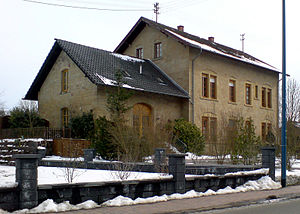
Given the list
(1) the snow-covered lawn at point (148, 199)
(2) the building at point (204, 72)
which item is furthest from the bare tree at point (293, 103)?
(1) the snow-covered lawn at point (148, 199)

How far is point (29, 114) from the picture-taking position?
2625cm

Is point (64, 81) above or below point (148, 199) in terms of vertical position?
above

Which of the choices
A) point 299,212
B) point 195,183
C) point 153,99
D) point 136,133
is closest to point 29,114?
point 153,99

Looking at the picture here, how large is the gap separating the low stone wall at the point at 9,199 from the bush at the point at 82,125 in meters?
15.4

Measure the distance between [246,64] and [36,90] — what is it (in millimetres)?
17616

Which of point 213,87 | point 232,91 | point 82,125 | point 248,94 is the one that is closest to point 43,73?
point 82,125

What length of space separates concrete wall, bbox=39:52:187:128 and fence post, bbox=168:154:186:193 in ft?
41.7

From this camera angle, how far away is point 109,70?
25688mm

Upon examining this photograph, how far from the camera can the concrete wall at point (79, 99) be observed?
24.2m

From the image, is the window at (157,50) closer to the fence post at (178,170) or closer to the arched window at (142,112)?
the arched window at (142,112)

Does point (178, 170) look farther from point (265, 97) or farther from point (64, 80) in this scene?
point (265, 97)

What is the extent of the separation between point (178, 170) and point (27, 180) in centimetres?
423

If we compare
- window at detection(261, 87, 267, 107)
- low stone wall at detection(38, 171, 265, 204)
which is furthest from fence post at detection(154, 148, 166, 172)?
window at detection(261, 87, 267, 107)

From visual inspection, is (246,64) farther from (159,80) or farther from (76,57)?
(76,57)
